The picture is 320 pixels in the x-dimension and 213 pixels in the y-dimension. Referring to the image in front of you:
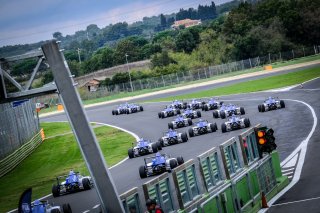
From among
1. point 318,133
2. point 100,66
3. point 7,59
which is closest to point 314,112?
point 318,133

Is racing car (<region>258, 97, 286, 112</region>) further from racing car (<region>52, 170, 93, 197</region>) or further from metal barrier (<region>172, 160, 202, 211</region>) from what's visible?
metal barrier (<region>172, 160, 202, 211</region>)

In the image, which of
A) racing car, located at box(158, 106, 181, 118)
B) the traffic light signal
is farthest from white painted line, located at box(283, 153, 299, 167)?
racing car, located at box(158, 106, 181, 118)

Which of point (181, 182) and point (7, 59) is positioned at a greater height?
point (7, 59)

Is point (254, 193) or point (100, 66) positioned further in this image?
point (100, 66)

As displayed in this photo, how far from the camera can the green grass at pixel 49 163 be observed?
117 ft

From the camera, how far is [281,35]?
126062mm

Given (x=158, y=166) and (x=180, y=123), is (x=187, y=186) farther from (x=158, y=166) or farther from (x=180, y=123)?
(x=180, y=123)

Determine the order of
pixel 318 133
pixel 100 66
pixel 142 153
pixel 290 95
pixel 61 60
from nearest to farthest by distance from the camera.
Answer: pixel 61 60 → pixel 318 133 → pixel 142 153 → pixel 290 95 → pixel 100 66

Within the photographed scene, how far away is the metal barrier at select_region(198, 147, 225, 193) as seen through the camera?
18.4 meters

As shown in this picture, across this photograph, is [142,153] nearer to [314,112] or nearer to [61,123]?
[314,112]

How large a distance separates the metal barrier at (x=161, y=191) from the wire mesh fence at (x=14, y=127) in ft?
97.8

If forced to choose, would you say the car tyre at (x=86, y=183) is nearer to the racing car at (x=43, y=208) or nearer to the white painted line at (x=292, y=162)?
the racing car at (x=43, y=208)

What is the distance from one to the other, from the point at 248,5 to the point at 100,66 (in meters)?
38.4

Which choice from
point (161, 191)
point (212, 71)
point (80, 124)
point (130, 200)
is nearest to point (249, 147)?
point (161, 191)
